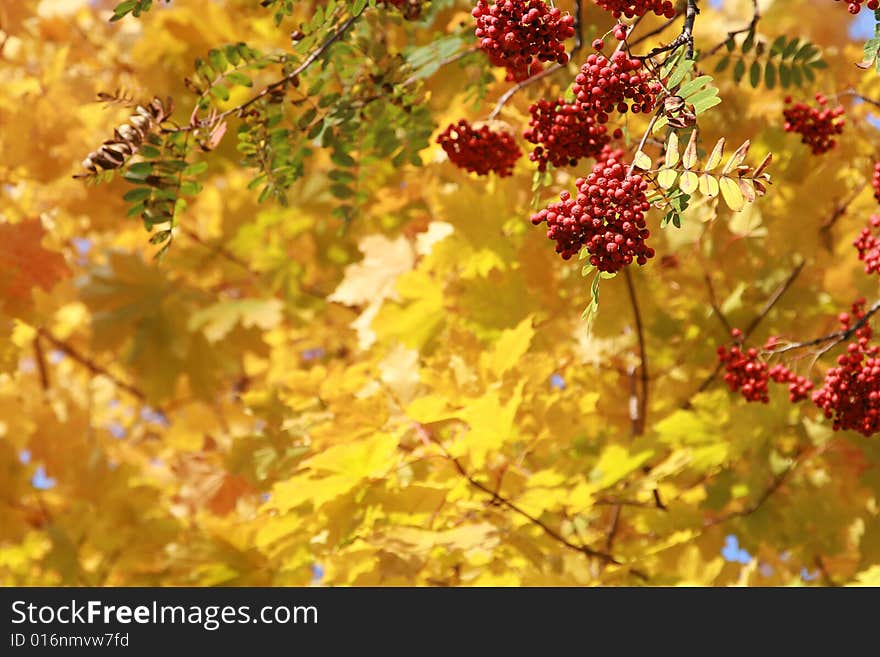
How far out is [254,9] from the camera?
413 centimetres

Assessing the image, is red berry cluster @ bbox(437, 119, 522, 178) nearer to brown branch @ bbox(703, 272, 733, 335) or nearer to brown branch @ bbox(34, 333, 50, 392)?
brown branch @ bbox(703, 272, 733, 335)

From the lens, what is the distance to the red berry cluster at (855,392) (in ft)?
6.19

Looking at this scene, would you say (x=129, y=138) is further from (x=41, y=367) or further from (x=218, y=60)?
(x=41, y=367)

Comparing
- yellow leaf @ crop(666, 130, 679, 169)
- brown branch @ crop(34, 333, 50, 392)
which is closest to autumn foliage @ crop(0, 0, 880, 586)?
yellow leaf @ crop(666, 130, 679, 169)

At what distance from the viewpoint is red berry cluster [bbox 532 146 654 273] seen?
1487 millimetres

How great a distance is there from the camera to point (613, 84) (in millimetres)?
1562

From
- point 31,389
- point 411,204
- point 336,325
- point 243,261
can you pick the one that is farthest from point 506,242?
point 31,389

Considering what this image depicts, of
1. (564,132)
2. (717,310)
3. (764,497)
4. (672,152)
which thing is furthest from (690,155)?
(764,497)

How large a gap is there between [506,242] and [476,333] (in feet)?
0.91

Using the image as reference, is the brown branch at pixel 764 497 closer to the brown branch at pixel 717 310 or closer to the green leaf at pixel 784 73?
the brown branch at pixel 717 310

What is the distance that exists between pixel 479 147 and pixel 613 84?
Result: 2.65ft

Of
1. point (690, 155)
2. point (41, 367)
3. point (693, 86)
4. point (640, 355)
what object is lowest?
point (690, 155)

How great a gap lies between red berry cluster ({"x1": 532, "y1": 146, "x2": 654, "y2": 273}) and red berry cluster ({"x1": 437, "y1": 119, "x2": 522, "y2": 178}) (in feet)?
2.83

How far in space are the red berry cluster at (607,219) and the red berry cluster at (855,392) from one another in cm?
63
